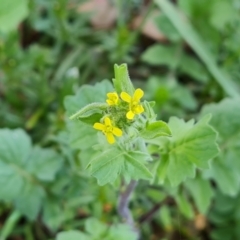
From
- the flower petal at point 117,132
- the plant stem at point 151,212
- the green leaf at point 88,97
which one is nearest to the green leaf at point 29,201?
the plant stem at point 151,212

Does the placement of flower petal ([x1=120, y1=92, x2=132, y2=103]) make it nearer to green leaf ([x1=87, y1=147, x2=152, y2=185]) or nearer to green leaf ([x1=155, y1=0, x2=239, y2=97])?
green leaf ([x1=87, y1=147, x2=152, y2=185])

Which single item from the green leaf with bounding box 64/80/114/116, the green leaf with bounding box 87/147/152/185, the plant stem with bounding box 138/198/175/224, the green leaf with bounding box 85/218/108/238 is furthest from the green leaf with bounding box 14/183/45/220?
the green leaf with bounding box 87/147/152/185

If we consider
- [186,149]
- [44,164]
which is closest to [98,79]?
[44,164]

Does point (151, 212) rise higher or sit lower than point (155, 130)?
lower

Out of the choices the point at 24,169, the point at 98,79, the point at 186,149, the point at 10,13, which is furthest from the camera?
the point at 98,79

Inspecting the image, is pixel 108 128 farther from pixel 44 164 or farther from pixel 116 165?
pixel 44 164
